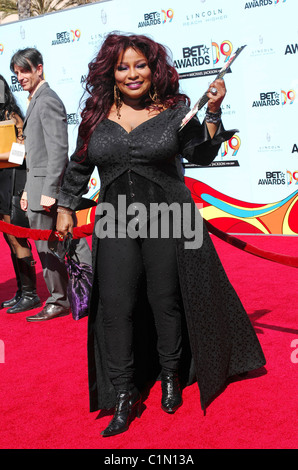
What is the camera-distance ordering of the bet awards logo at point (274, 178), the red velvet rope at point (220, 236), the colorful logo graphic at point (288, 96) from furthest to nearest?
the bet awards logo at point (274, 178)
the colorful logo graphic at point (288, 96)
the red velvet rope at point (220, 236)

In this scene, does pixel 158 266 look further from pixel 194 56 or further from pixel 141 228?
pixel 194 56

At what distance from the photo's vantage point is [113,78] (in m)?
3.22

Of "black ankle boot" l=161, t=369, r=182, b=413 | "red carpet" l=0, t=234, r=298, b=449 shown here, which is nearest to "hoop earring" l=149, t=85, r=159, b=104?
"black ankle boot" l=161, t=369, r=182, b=413

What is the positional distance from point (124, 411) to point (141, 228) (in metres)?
0.92

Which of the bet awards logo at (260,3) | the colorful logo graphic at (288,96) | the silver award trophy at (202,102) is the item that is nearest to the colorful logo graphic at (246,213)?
the colorful logo graphic at (288,96)

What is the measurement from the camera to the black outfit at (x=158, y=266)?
3116 mm

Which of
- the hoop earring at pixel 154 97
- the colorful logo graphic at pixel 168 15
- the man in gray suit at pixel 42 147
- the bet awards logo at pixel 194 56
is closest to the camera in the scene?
the hoop earring at pixel 154 97

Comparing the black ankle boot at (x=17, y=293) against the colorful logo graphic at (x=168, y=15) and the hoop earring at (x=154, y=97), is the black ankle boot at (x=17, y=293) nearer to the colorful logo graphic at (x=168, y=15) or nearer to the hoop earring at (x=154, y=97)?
the hoop earring at (x=154, y=97)

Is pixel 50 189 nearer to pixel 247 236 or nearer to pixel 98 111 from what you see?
pixel 98 111

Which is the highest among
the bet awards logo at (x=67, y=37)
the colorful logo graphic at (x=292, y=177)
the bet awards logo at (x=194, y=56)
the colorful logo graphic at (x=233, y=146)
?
the bet awards logo at (x=67, y=37)

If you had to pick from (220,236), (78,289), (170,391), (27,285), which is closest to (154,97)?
(220,236)

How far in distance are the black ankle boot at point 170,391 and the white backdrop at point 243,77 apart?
4544 millimetres

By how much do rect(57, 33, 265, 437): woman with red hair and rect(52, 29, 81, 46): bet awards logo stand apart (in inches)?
221
